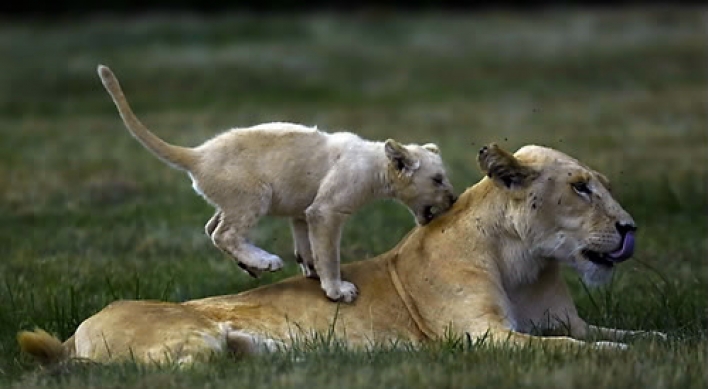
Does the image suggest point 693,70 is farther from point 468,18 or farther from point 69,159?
point 69,159

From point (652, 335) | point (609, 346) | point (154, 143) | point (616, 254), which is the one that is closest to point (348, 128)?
point (154, 143)

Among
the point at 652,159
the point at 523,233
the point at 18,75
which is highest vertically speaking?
the point at 523,233

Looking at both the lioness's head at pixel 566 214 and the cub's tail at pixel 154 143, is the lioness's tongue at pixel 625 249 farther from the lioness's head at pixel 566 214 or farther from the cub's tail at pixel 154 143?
the cub's tail at pixel 154 143

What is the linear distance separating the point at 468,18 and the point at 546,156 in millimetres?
25297

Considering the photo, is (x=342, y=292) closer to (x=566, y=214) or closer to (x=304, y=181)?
(x=304, y=181)

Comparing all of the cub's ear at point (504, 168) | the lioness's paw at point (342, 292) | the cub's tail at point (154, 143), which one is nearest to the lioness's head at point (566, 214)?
the cub's ear at point (504, 168)

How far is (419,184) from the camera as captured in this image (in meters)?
7.80

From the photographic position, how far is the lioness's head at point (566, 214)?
7.33 meters

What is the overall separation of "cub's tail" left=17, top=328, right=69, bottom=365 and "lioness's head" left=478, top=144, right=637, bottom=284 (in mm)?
2094

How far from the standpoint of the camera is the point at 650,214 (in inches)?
520

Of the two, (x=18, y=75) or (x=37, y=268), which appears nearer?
(x=37, y=268)

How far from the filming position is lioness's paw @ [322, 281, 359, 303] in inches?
293

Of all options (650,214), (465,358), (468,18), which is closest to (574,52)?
(468,18)

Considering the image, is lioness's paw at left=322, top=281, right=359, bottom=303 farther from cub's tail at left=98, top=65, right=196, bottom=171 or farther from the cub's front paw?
the cub's front paw
